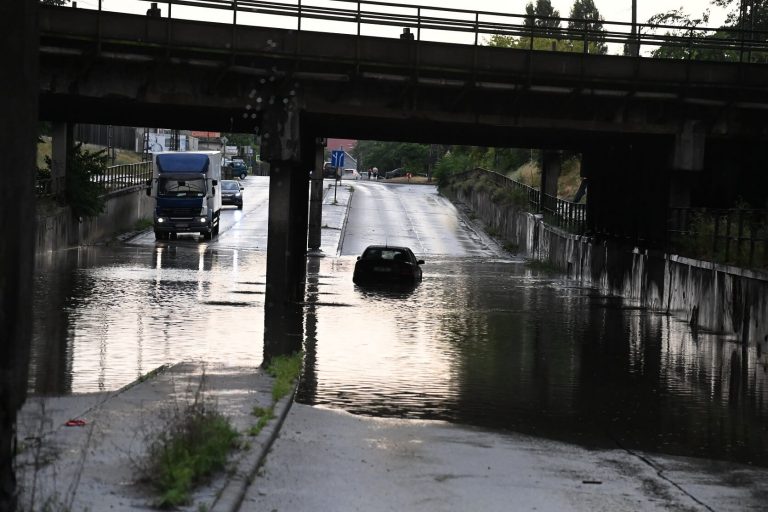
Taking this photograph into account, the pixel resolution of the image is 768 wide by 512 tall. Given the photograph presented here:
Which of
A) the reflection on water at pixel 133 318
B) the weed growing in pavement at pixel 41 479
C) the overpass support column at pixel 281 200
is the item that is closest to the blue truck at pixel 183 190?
the reflection on water at pixel 133 318

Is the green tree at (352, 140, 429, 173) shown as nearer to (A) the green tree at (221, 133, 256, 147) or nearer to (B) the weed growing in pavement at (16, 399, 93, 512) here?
(A) the green tree at (221, 133, 256, 147)

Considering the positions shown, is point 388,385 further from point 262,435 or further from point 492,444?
point 262,435

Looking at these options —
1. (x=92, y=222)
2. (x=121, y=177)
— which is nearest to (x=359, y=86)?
(x=92, y=222)

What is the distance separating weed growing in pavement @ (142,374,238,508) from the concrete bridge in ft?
67.3

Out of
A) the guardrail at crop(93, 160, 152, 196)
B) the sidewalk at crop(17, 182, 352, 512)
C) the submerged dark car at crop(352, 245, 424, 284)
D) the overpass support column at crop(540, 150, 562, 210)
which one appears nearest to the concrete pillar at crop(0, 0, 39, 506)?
the sidewalk at crop(17, 182, 352, 512)

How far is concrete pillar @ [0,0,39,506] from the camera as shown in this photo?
25.6 feet

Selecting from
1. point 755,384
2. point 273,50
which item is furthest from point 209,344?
point 273,50

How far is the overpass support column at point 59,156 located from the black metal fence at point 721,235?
1086 inches

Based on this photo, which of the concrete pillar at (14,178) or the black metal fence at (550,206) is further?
the black metal fence at (550,206)

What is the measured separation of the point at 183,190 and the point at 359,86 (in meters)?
26.4

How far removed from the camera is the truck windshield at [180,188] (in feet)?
189

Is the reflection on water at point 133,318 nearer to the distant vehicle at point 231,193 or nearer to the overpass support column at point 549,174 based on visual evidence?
the overpass support column at point 549,174

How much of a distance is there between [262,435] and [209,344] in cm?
1011

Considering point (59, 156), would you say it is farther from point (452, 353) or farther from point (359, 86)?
point (452, 353)
